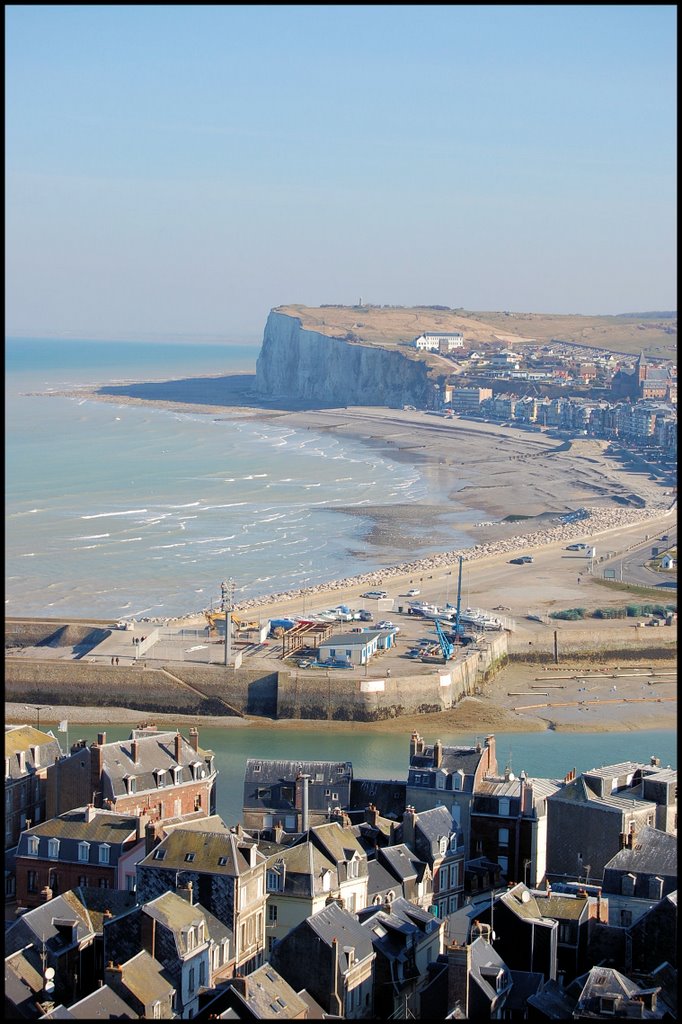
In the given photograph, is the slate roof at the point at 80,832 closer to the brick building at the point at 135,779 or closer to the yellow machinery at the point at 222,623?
the brick building at the point at 135,779

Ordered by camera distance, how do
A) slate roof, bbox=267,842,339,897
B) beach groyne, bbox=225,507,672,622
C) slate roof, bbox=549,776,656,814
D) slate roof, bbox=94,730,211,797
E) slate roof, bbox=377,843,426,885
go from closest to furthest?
slate roof, bbox=267,842,339,897
slate roof, bbox=377,843,426,885
slate roof, bbox=549,776,656,814
slate roof, bbox=94,730,211,797
beach groyne, bbox=225,507,672,622

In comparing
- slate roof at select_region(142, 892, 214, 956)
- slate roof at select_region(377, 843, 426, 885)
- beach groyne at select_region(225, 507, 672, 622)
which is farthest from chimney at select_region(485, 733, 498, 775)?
beach groyne at select_region(225, 507, 672, 622)

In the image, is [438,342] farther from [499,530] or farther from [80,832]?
[80,832]

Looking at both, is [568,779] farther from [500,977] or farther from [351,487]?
[351,487]

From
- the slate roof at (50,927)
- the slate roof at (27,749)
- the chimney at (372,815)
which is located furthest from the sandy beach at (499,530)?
the slate roof at (50,927)

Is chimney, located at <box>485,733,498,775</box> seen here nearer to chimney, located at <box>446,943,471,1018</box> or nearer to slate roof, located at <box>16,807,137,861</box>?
slate roof, located at <box>16,807,137,861</box>

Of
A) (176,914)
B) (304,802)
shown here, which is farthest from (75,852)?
(176,914)
